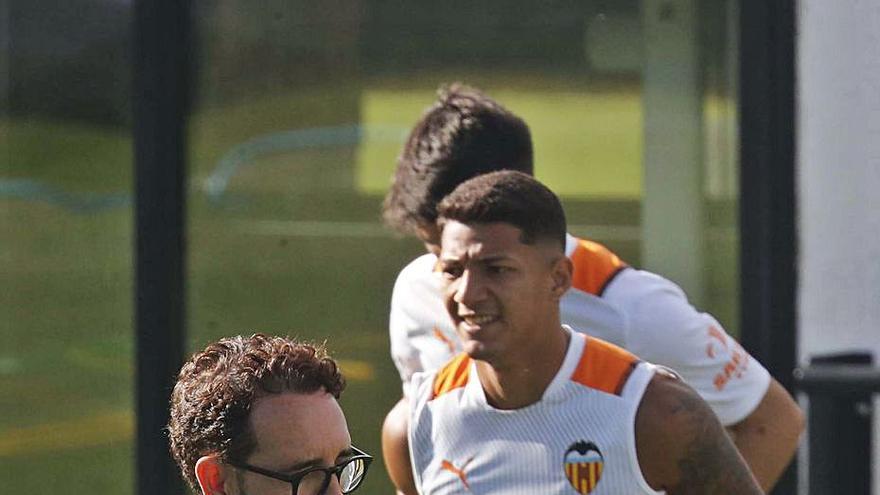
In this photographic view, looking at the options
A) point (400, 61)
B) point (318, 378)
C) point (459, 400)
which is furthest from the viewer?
point (400, 61)

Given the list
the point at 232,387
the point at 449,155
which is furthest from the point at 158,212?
the point at 232,387

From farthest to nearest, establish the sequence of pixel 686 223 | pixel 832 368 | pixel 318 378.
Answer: pixel 686 223, pixel 832 368, pixel 318 378

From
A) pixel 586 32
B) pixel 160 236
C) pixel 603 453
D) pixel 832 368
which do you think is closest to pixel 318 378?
pixel 603 453

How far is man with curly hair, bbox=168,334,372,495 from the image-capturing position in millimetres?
2186

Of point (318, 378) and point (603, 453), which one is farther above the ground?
point (318, 378)

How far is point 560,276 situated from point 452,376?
0.32m

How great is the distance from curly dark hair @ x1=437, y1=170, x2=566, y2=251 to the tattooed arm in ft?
1.27

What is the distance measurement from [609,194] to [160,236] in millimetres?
1494

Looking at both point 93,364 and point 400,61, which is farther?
point 93,364

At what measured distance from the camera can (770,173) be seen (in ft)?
15.0

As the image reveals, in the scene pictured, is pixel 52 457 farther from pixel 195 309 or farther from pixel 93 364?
pixel 195 309

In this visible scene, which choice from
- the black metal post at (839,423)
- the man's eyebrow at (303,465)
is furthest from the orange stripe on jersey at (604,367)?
the black metal post at (839,423)

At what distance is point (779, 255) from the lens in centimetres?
457

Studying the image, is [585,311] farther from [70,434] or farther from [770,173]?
[70,434]
